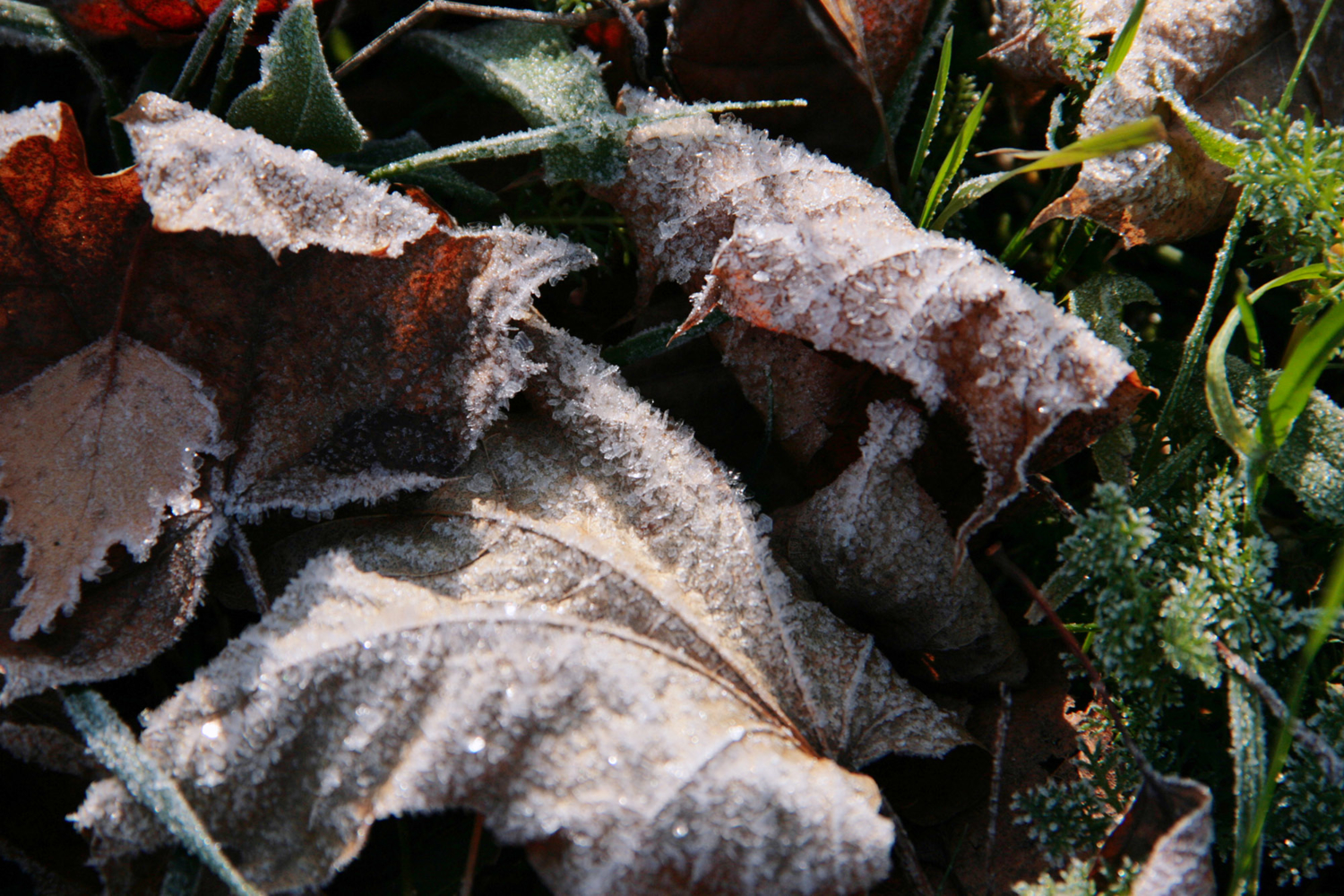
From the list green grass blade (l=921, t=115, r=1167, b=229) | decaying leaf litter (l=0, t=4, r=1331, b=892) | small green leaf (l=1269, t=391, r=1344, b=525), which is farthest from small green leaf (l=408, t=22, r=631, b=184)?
small green leaf (l=1269, t=391, r=1344, b=525)

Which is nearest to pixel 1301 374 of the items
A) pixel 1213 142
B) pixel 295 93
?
pixel 1213 142

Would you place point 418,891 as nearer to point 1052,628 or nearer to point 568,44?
point 1052,628

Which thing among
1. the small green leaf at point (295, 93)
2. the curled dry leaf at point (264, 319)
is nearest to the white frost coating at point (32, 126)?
the curled dry leaf at point (264, 319)

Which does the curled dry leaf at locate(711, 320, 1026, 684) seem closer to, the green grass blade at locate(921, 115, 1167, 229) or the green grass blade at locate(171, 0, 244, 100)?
the green grass blade at locate(921, 115, 1167, 229)

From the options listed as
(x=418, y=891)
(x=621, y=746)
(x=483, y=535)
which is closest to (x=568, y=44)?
(x=483, y=535)

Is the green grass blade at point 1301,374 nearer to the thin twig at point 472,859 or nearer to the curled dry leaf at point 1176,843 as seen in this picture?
the curled dry leaf at point 1176,843

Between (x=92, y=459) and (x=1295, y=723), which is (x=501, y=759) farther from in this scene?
(x=1295, y=723)
